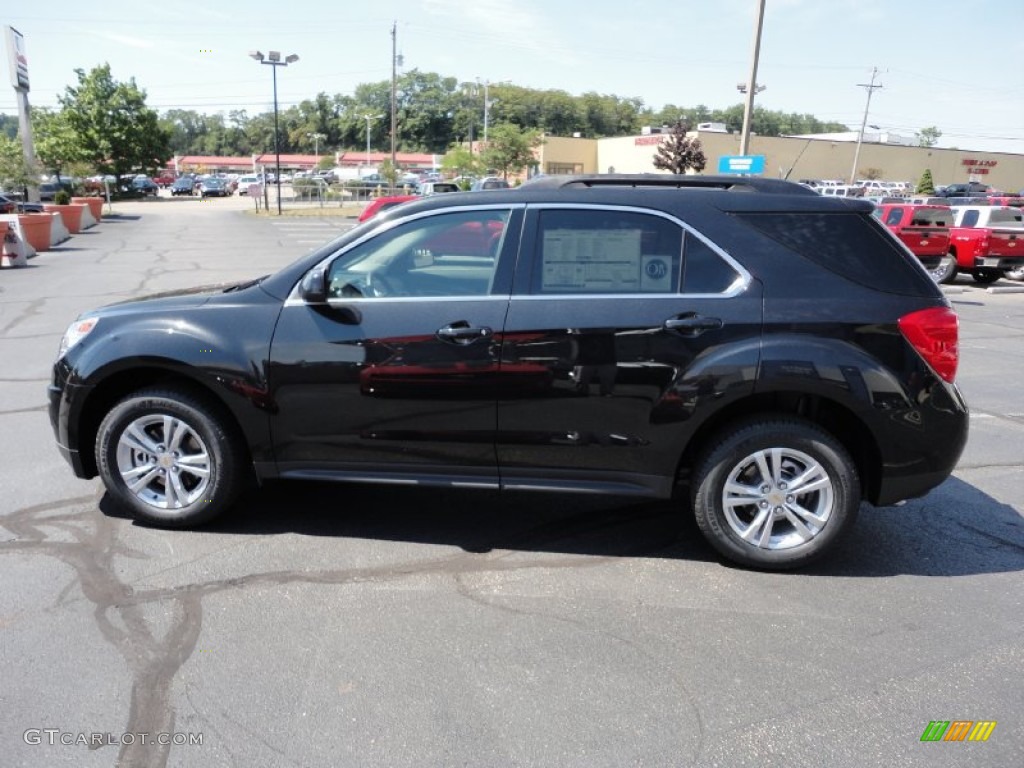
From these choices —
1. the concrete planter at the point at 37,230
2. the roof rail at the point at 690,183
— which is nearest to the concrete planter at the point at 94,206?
the concrete planter at the point at 37,230

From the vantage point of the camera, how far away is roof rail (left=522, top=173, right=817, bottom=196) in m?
4.13

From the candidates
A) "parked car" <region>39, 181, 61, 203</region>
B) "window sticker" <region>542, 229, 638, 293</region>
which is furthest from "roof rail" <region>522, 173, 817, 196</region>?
Result: "parked car" <region>39, 181, 61, 203</region>

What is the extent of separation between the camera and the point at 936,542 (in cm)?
426

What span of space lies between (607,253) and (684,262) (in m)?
0.38

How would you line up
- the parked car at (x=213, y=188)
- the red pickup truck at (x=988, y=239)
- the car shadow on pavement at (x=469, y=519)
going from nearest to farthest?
the car shadow on pavement at (x=469, y=519) → the red pickup truck at (x=988, y=239) → the parked car at (x=213, y=188)

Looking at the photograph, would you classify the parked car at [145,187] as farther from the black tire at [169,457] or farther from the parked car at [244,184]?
the black tire at [169,457]

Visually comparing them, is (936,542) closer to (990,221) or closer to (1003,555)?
(1003,555)

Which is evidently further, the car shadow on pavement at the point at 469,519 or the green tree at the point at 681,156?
the green tree at the point at 681,156

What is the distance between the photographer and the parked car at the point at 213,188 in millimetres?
65812

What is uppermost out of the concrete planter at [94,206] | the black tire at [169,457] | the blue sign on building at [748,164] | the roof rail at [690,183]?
the blue sign on building at [748,164]

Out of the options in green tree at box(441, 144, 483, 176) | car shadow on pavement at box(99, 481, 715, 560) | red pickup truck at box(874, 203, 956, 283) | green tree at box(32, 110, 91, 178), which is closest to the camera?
car shadow on pavement at box(99, 481, 715, 560)

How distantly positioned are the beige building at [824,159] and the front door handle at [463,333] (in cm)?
6704

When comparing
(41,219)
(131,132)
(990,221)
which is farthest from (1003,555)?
(131,132)

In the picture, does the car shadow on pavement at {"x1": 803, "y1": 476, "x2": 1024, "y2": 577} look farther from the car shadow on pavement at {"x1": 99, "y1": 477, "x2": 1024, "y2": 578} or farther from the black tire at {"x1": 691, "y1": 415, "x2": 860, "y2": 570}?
the black tire at {"x1": 691, "y1": 415, "x2": 860, "y2": 570}
